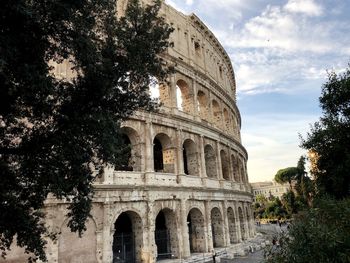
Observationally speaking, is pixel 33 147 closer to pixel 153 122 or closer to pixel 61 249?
pixel 61 249

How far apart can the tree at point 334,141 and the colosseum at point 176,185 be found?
6355mm

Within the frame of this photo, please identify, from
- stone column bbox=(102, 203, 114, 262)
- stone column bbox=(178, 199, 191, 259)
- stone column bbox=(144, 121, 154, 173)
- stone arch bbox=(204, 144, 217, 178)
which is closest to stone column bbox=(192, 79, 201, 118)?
stone arch bbox=(204, 144, 217, 178)

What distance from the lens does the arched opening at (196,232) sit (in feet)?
60.2

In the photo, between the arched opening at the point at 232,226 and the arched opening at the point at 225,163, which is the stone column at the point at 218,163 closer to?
the arched opening at the point at 225,163

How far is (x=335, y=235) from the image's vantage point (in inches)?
233

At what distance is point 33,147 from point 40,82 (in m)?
1.71

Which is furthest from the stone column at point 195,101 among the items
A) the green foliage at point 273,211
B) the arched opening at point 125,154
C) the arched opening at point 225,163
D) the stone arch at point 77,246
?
the green foliage at point 273,211

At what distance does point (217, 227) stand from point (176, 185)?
5378 mm

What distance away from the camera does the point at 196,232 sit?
61.3 ft

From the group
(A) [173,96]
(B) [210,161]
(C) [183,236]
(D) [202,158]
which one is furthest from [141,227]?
(B) [210,161]

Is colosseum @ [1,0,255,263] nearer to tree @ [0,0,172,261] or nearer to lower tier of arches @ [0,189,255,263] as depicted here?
lower tier of arches @ [0,189,255,263]

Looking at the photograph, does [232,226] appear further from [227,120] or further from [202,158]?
[227,120]

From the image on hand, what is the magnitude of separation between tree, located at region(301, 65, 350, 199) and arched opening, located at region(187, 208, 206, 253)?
22.0 feet

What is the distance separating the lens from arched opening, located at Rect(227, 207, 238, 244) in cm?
2211
